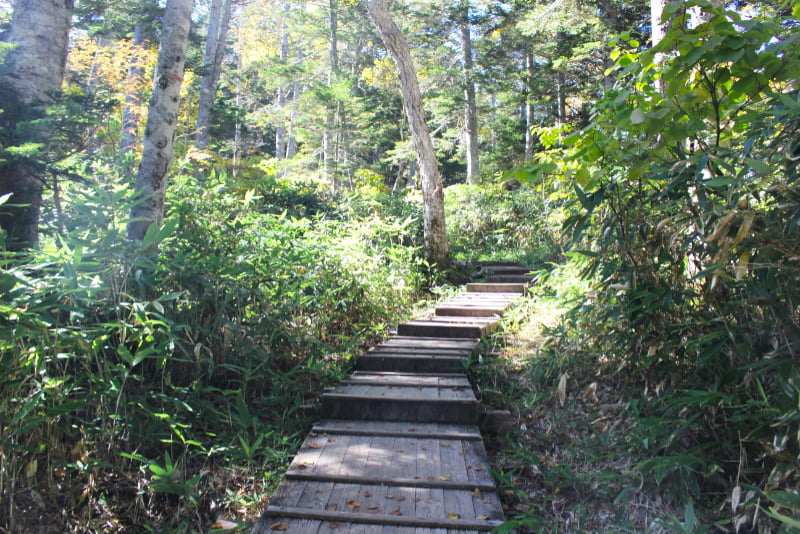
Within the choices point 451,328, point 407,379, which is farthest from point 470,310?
point 407,379

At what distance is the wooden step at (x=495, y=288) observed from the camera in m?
7.47

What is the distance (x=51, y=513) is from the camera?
2.20 m

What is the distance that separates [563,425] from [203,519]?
2.22 meters

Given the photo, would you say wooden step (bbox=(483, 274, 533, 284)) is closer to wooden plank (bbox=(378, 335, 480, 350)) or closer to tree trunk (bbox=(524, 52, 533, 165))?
wooden plank (bbox=(378, 335, 480, 350))

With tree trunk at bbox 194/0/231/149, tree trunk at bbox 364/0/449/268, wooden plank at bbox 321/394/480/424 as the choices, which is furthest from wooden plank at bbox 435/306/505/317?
tree trunk at bbox 194/0/231/149

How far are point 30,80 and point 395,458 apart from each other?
14.5 feet

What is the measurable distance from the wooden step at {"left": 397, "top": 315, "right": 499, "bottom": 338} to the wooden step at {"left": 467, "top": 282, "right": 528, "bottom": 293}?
6.89ft

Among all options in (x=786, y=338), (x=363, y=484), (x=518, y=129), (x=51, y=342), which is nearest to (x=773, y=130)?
(x=786, y=338)

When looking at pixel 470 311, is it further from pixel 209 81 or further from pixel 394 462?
pixel 209 81

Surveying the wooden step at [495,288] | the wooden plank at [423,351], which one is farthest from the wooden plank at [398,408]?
the wooden step at [495,288]

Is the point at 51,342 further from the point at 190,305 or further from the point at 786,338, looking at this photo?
the point at 786,338

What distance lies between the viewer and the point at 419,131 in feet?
26.6

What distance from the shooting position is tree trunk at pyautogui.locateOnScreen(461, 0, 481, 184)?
601 inches

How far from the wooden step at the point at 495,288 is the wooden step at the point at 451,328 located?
82.7 inches
